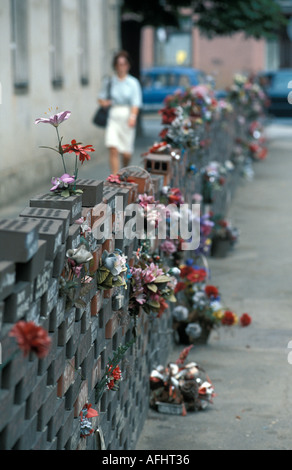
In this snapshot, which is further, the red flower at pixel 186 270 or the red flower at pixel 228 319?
the red flower at pixel 186 270

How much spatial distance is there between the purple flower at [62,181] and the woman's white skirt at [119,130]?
960cm

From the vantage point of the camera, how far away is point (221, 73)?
51.9 m

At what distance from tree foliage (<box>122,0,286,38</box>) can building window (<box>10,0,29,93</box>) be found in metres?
8.73

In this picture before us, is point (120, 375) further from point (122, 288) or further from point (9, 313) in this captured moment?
point (9, 313)

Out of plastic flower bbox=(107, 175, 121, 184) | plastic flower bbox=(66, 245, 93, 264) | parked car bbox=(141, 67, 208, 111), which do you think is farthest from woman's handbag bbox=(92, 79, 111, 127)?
parked car bbox=(141, 67, 208, 111)

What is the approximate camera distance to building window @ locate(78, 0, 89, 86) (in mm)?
20975

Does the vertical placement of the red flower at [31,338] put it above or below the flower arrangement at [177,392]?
above

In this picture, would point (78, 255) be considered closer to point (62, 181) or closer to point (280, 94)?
point (62, 181)

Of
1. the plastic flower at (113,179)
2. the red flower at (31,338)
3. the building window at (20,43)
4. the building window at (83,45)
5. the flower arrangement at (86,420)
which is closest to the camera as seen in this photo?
the red flower at (31,338)

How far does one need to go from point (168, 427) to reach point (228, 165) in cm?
861

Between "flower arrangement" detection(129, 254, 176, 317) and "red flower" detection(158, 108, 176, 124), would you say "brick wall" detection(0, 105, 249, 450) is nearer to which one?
"flower arrangement" detection(129, 254, 176, 317)

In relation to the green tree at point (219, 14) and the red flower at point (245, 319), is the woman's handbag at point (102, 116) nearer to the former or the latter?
the red flower at point (245, 319)

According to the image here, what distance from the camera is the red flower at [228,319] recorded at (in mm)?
7827

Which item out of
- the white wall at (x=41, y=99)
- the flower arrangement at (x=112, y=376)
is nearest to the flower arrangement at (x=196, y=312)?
the flower arrangement at (x=112, y=376)
